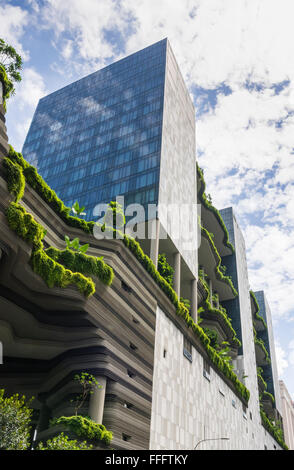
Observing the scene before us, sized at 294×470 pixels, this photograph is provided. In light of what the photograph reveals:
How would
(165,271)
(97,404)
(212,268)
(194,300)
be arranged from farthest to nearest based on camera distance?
(212,268) → (194,300) → (165,271) → (97,404)

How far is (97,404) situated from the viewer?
88.4 feet

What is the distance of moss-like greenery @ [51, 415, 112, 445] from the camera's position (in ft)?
80.8

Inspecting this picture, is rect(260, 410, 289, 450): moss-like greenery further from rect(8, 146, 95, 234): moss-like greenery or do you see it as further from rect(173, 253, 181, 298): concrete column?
rect(8, 146, 95, 234): moss-like greenery

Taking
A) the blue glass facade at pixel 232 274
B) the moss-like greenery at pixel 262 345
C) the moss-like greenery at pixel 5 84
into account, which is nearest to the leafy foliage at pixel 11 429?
the moss-like greenery at pixel 5 84

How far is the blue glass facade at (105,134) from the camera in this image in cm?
5391

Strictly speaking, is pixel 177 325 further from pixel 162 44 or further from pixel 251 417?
pixel 162 44

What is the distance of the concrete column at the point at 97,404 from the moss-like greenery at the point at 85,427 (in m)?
0.62

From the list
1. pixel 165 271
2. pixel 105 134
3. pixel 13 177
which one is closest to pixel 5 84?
pixel 13 177

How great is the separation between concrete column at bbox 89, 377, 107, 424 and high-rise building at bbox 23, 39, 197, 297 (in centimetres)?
1823

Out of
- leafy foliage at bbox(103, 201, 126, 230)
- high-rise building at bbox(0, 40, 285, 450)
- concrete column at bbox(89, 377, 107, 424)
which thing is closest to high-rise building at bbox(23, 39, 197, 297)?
high-rise building at bbox(0, 40, 285, 450)

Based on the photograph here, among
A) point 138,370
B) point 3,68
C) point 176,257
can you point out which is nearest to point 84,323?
point 138,370

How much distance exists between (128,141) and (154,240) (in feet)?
66.0

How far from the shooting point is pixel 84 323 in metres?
28.5

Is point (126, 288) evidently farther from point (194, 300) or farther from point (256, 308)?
point (256, 308)
